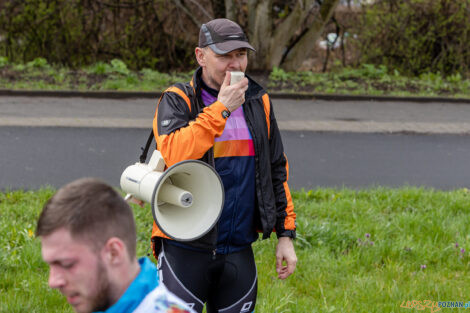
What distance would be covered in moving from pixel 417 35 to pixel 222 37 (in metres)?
14.7

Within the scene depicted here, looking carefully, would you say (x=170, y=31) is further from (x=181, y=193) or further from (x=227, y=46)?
(x=181, y=193)

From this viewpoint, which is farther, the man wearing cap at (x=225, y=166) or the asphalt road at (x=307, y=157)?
the asphalt road at (x=307, y=157)

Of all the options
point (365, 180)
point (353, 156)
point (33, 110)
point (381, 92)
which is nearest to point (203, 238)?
point (365, 180)

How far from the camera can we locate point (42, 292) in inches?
164

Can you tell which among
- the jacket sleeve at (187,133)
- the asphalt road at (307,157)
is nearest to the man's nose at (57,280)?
the jacket sleeve at (187,133)

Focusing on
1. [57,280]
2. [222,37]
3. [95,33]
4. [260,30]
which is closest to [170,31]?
[95,33]

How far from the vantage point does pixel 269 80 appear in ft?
47.8

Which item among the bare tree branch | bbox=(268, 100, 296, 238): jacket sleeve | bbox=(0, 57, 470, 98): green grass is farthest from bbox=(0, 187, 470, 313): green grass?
the bare tree branch

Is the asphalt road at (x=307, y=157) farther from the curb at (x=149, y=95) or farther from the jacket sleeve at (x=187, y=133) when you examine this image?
the jacket sleeve at (x=187, y=133)

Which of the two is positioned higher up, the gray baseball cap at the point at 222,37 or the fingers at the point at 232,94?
the gray baseball cap at the point at 222,37

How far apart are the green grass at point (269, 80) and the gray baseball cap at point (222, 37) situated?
10.6m

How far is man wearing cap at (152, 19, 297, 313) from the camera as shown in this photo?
2.69 meters

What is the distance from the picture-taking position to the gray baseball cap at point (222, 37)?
2.69m

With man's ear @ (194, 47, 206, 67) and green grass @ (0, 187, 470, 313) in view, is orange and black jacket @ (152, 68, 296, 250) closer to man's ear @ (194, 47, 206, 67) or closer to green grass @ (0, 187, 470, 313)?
man's ear @ (194, 47, 206, 67)
